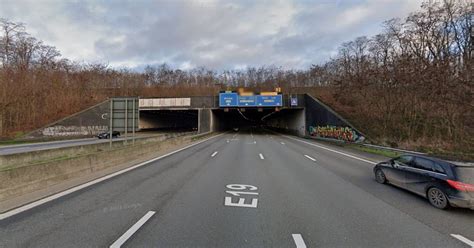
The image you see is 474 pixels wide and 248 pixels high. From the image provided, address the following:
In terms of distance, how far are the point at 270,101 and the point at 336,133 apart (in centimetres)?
1451

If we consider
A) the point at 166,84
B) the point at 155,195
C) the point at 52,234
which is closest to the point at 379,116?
the point at 155,195

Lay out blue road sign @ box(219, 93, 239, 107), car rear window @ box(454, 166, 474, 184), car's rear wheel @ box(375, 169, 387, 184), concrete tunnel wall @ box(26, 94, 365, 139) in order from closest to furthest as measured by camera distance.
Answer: car rear window @ box(454, 166, 474, 184)
car's rear wheel @ box(375, 169, 387, 184)
concrete tunnel wall @ box(26, 94, 365, 139)
blue road sign @ box(219, 93, 239, 107)

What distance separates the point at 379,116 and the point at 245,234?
31.7 m

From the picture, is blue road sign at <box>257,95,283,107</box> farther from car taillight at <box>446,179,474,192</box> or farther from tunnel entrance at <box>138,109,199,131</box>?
car taillight at <box>446,179,474,192</box>

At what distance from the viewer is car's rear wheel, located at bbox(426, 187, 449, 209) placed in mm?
6261

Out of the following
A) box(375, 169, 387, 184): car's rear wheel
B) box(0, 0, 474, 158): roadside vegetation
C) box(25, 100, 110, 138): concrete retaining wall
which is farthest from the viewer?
box(25, 100, 110, 138): concrete retaining wall

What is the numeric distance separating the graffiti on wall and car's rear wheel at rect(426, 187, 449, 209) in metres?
53.7

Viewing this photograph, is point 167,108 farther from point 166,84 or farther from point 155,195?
point 155,195

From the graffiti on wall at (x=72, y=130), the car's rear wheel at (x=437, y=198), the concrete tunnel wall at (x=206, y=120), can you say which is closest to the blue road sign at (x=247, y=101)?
the concrete tunnel wall at (x=206, y=120)

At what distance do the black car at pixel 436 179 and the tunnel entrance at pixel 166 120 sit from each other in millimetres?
45420

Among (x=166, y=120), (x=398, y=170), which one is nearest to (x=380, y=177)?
(x=398, y=170)

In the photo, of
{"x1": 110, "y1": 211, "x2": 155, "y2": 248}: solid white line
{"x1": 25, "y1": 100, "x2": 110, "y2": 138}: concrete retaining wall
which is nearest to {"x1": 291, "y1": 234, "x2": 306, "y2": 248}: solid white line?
{"x1": 110, "y1": 211, "x2": 155, "y2": 248}: solid white line

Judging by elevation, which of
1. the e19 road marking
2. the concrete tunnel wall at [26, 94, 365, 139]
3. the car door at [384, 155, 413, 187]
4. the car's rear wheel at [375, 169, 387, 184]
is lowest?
the e19 road marking

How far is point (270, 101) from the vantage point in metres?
44.8
